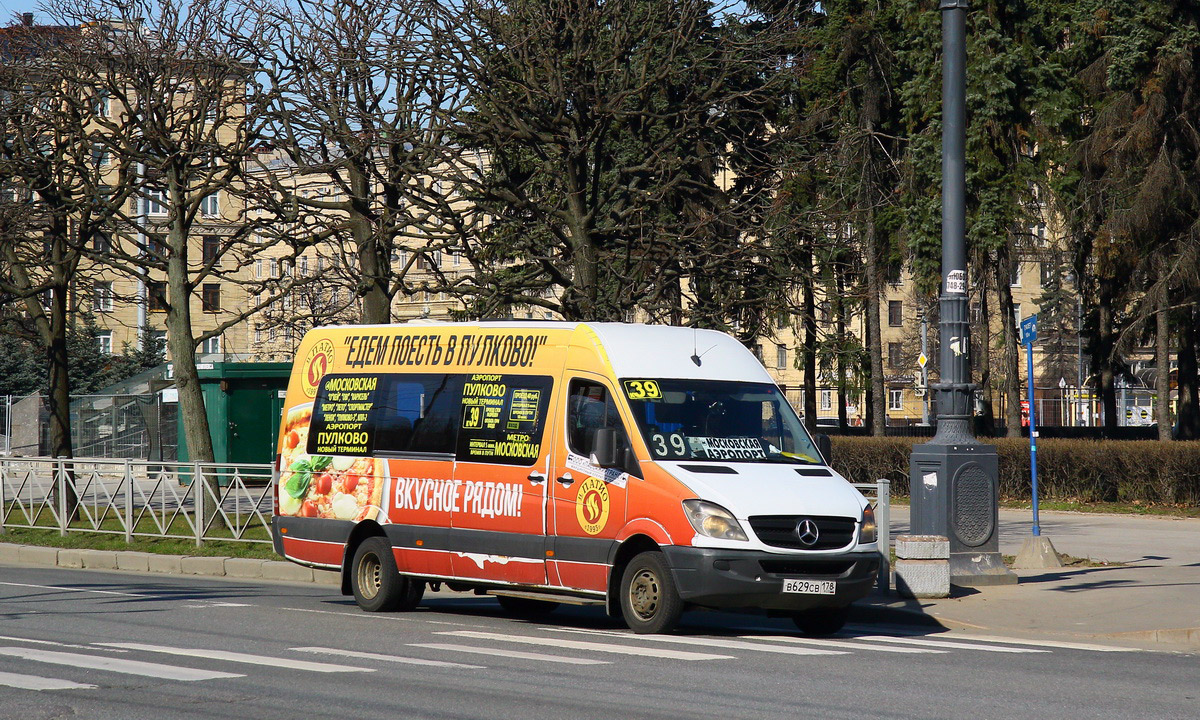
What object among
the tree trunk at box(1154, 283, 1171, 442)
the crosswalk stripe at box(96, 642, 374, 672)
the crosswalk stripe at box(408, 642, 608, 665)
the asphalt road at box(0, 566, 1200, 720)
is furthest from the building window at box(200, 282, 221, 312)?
the tree trunk at box(1154, 283, 1171, 442)

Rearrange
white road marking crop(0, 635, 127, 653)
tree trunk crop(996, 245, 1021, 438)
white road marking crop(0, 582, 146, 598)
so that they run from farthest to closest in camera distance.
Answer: tree trunk crop(996, 245, 1021, 438)
white road marking crop(0, 582, 146, 598)
white road marking crop(0, 635, 127, 653)

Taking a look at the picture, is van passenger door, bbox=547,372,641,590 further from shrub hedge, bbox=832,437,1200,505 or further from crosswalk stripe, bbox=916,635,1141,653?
shrub hedge, bbox=832,437,1200,505

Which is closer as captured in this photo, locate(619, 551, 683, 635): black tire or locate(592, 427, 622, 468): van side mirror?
locate(619, 551, 683, 635): black tire

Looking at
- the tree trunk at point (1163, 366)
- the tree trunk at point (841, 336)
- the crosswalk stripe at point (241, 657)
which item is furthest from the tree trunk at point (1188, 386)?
the crosswalk stripe at point (241, 657)

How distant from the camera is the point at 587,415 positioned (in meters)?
11.9

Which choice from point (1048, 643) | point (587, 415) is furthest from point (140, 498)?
point (1048, 643)

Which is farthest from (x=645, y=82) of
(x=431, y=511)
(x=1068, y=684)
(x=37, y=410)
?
(x=37, y=410)

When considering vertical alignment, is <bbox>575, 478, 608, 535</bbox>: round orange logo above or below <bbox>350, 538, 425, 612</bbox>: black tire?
above

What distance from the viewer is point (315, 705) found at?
771cm

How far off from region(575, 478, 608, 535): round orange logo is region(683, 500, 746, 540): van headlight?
38.4 inches

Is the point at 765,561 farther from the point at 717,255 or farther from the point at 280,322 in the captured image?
the point at 280,322

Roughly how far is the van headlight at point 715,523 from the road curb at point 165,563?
6.91 metres

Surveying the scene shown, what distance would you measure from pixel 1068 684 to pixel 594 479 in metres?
4.23

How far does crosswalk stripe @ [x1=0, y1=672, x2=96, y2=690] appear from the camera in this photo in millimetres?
8359
